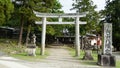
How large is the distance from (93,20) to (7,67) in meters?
36.1

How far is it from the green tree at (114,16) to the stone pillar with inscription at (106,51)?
91.1 feet

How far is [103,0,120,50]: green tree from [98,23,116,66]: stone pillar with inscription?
27762 millimetres

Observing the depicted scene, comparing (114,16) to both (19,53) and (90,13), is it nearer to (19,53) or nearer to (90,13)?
(90,13)

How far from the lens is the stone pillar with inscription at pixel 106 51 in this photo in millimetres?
19766

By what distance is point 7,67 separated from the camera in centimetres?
1655

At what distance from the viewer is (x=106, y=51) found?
2028 cm

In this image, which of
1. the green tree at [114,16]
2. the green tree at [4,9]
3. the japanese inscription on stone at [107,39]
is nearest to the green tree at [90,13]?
the green tree at [114,16]

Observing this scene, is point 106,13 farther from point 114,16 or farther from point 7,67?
point 7,67

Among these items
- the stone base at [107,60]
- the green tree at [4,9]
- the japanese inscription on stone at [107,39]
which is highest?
the green tree at [4,9]

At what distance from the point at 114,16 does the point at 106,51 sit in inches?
1205

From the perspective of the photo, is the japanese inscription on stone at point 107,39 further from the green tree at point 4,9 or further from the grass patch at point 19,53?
the green tree at point 4,9

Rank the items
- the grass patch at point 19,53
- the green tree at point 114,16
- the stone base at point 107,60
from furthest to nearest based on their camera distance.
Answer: the green tree at point 114,16
the grass patch at point 19,53
the stone base at point 107,60

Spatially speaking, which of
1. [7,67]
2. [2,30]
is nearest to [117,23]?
[2,30]

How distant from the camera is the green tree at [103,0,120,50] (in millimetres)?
48500
